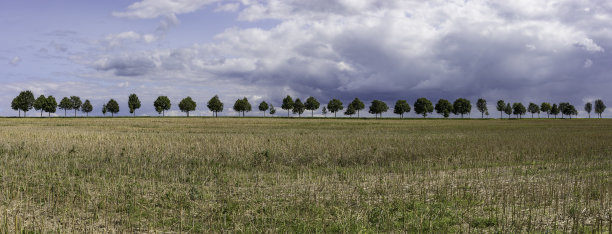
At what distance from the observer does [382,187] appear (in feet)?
45.4

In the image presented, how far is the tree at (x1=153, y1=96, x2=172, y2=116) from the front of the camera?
6526 inches

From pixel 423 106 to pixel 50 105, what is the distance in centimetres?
15563

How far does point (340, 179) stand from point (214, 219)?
6513mm

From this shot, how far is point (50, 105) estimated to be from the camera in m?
154

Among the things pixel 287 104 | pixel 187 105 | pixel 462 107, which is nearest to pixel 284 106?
pixel 287 104

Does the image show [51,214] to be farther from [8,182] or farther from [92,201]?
[8,182]

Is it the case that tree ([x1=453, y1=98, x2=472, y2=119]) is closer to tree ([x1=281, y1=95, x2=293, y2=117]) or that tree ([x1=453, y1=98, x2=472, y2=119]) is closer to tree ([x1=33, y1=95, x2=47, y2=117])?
tree ([x1=281, y1=95, x2=293, y2=117])

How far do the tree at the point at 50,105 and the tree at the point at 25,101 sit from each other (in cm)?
667

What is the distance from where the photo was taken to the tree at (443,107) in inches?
6963

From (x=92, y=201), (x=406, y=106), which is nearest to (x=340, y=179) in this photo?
(x=92, y=201)

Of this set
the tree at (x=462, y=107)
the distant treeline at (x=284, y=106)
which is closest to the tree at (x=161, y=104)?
the distant treeline at (x=284, y=106)

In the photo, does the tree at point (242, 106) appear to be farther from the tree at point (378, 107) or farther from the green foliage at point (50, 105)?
the green foliage at point (50, 105)

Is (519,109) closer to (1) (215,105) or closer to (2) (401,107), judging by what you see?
(2) (401,107)

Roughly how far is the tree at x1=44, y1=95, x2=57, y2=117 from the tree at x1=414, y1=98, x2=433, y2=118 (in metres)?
152
